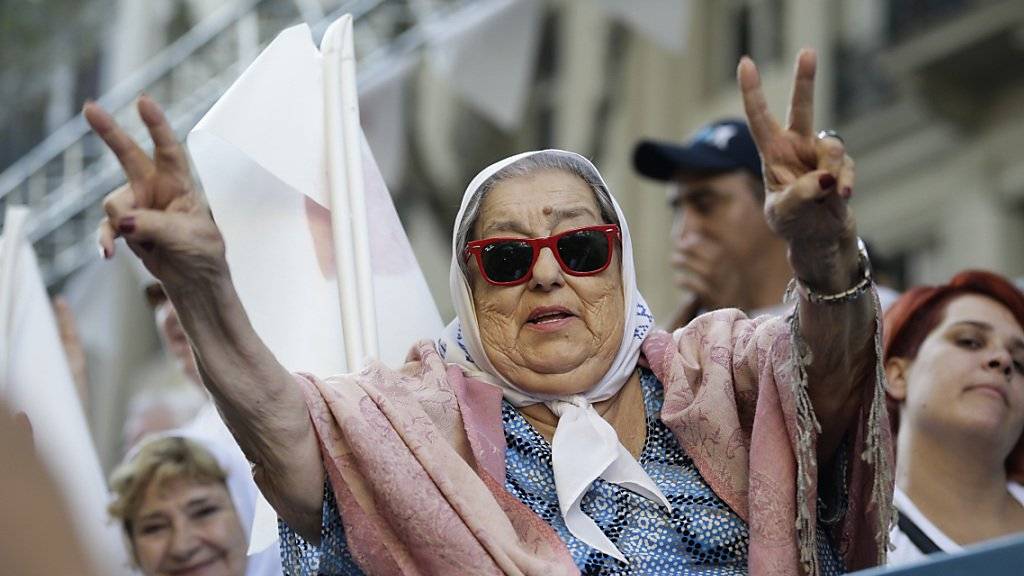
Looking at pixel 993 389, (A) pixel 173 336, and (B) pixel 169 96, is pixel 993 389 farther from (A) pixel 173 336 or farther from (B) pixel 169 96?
(B) pixel 169 96

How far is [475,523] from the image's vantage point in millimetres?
3756

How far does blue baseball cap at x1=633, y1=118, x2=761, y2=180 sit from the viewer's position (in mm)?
6738

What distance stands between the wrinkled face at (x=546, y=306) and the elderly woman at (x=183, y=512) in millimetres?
1583

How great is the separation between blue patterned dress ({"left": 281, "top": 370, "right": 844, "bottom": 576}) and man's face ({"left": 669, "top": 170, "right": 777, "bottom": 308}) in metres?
2.53

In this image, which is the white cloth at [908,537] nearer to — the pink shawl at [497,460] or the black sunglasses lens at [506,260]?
the pink shawl at [497,460]

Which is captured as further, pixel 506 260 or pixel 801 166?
pixel 506 260

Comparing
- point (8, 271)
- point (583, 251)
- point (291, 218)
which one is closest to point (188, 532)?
point (8, 271)

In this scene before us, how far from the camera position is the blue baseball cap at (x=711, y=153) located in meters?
6.74

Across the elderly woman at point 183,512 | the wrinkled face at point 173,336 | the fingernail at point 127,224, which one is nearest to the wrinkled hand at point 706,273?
the wrinkled face at point 173,336

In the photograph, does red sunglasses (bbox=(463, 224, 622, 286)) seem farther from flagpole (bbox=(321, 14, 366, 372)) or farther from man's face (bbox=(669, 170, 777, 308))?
man's face (bbox=(669, 170, 777, 308))

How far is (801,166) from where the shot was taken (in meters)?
3.63

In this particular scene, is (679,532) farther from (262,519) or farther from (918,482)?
(918,482)

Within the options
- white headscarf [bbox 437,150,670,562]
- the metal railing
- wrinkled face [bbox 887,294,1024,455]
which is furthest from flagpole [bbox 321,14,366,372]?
the metal railing

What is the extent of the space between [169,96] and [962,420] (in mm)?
9753
